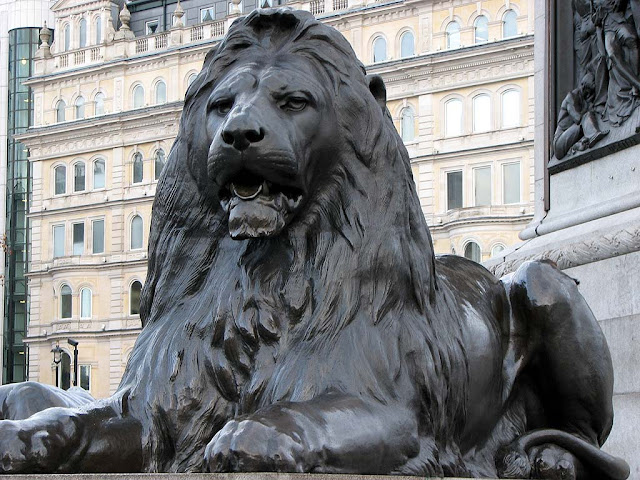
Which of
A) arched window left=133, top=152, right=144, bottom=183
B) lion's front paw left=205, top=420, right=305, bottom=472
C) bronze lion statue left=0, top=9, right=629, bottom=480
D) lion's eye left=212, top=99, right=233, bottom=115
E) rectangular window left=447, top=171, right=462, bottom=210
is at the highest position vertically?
arched window left=133, top=152, right=144, bottom=183

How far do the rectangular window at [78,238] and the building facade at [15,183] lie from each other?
22.1 feet

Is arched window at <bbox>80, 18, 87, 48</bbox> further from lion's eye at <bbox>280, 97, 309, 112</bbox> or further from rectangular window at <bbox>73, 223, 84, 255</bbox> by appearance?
lion's eye at <bbox>280, 97, 309, 112</bbox>

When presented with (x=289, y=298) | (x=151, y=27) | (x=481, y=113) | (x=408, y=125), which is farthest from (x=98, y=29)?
(x=289, y=298)

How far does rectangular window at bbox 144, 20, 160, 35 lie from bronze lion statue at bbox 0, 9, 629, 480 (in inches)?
2191

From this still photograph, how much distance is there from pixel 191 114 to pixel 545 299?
4.60 feet

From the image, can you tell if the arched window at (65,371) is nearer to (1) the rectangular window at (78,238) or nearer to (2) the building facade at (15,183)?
(1) the rectangular window at (78,238)

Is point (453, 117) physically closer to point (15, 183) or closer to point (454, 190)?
A: point (454, 190)

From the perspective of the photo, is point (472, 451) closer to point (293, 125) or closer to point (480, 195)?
point (293, 125)

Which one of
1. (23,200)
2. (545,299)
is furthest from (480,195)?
(545,299)

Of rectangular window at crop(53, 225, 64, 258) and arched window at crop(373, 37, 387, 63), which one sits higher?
arched window at crop(373, 37, 387, 63)

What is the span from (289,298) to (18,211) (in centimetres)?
6311

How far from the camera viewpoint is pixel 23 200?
65.1 meters

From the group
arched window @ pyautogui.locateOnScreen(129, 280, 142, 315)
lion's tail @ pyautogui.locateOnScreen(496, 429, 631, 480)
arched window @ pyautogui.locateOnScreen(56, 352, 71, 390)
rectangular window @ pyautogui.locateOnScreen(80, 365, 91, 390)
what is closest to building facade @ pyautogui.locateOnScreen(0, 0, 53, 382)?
arched window @ pyautogui.locateOnScreen(56, 352, 71, 390)

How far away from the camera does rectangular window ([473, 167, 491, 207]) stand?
47719mm
